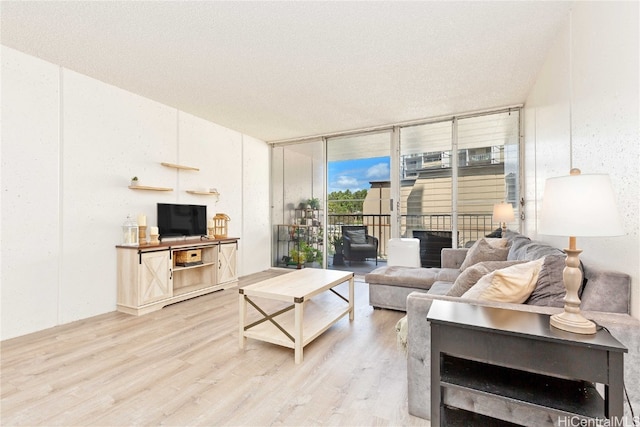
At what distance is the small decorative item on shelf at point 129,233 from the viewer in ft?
11.2

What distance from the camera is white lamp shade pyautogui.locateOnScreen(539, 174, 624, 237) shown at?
1.10 meters

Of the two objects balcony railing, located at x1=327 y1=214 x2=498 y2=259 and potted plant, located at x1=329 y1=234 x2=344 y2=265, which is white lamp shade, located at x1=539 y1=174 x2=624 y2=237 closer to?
balcony railing, located at x1=327 y1=214 x2=498 y2=259

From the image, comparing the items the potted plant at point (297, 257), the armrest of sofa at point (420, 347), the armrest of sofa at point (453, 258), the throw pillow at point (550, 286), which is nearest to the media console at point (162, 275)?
the potted plant at point (297, 257)

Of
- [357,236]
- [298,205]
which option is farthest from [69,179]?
[357,236]

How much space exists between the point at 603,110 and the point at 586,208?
0.96m

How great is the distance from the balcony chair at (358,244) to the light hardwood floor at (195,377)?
259 cm

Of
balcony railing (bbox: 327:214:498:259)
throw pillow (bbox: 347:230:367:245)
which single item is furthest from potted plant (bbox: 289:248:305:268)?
throw pillow (bbox: 347:230:367:245)

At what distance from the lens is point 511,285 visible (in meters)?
1.58

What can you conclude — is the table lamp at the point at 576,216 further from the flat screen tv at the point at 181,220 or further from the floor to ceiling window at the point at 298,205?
the floor to ceiling window at the point at 298,205

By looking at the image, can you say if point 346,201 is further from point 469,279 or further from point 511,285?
point 511,285

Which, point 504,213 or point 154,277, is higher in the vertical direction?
point 504,213

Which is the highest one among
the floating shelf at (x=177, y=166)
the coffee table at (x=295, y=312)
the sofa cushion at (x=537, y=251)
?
the floating shelf at (x=177, y=166)

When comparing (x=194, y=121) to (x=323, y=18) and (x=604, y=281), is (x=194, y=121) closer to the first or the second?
(x=323, y=18)

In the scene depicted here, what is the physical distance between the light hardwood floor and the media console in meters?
0.35
